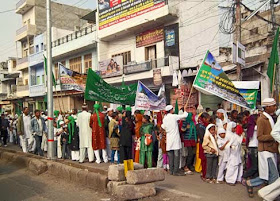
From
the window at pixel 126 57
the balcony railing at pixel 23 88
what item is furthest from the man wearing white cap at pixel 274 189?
the balcony railing at pixel 23 88

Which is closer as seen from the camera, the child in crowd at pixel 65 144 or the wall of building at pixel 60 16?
the child in crowd at pixel 65 144

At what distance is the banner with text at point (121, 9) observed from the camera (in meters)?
17.0

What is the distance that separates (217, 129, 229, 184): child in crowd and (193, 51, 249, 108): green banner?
76 cm

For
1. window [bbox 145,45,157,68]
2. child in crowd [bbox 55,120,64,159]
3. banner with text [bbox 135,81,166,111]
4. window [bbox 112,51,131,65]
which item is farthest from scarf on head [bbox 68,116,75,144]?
window [bbox 112,51,131,65]

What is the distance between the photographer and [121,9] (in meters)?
→ 19.1

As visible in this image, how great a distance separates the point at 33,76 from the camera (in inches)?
1243

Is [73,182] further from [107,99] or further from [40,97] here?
[40,97]

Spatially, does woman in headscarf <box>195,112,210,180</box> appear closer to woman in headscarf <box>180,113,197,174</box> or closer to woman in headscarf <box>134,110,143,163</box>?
woman in headscarf <box>180,113,197,174</box>

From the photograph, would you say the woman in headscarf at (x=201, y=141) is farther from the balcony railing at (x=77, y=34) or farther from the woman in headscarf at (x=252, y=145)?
the balcony railing at (x=77, y=34)

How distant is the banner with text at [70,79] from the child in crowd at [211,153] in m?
6.90

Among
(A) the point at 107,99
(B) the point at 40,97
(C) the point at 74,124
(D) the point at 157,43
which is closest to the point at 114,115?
(A) the point at 107,99

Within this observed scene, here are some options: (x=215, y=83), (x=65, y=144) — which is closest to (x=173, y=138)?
(x=215, y=83)

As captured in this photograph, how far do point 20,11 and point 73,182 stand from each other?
1214 inches

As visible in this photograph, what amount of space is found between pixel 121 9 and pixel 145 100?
1222cm
